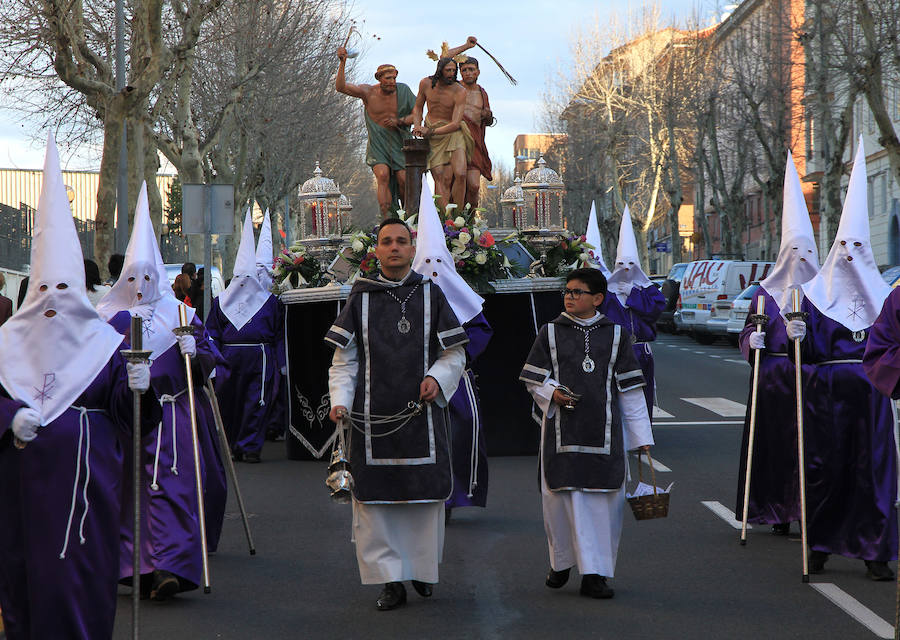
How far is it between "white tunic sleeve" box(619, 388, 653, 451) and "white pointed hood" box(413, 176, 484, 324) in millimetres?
2139

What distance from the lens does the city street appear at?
19.8ft

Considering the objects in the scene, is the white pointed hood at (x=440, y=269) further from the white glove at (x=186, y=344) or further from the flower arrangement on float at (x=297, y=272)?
the flower arrangement on float at (x=297, y=272)

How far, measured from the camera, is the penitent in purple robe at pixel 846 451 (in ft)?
23.2

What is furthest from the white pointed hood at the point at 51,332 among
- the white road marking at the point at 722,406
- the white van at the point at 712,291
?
the white van at the point at 712,291

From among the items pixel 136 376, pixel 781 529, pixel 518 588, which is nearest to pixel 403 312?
pixel 518 588

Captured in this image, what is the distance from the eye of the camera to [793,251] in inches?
316

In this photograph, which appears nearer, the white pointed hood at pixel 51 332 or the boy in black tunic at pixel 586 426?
the white pointed hood at pixel 51 332

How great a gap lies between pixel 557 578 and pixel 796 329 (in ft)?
6.58

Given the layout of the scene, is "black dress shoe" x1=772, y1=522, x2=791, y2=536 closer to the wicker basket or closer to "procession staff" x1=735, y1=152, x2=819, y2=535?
"procession staff" x1=735, y1=152, x2=819, y2=535

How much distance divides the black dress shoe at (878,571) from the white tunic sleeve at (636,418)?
147cm

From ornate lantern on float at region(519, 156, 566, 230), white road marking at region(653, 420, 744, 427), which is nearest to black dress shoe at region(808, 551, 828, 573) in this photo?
ornate lantern on float at region(519, 156, 566, 230)

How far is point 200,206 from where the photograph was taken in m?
19.0

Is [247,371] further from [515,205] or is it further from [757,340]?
[757,340]

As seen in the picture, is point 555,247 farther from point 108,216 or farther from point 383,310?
point 108,216
